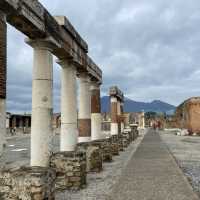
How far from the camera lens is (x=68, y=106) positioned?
506 inches

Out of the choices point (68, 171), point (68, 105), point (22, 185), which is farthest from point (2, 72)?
point (68, 105)

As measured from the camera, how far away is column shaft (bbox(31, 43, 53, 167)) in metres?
9.95

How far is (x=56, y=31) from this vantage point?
418 inches

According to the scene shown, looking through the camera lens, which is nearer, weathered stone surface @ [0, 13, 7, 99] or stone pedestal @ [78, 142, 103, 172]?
weathered stone surface @ [0, 13, 7, 99]

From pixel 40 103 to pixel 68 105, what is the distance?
2.92 metres

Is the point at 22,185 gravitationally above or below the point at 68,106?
below

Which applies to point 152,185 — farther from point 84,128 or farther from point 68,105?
point 84,128

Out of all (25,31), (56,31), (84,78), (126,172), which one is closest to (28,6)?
(25,31)

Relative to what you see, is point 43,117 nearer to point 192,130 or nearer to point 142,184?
point 142,184

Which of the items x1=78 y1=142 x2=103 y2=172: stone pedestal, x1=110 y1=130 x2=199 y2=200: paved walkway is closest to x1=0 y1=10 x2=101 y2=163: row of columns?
x1=78 y1=142 x2=103 y2=172: stone pedestal

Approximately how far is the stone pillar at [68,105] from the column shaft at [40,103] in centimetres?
254

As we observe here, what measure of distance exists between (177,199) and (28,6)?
487 centimetres

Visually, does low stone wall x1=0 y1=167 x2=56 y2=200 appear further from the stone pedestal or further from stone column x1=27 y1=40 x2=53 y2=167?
the stone pedestal

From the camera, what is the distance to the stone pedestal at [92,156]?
12.9 metres
